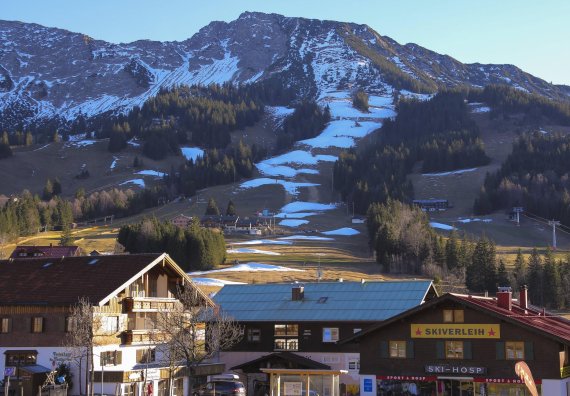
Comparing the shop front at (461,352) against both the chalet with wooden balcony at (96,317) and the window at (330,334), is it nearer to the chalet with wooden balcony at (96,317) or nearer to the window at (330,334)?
the window at (330,334)

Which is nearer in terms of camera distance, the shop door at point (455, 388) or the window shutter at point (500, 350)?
the window shutter at point (500, 350)

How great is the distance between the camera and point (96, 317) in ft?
167

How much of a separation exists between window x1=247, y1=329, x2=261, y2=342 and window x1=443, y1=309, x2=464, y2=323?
16.3 metres

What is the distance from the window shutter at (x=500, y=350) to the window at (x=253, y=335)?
1882cm

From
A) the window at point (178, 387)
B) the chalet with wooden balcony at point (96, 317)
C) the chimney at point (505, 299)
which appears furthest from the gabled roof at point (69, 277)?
the chimney at point (505, 299)

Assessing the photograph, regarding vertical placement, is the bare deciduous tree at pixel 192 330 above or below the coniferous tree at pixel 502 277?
below

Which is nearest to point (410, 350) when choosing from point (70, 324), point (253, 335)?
point (253, 335)

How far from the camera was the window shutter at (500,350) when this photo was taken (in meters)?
47.8

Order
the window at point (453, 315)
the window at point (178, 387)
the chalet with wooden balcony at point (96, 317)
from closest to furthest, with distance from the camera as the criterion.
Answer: the window at point (453, 315) < the chalet with wooden balcony at point (96, 317) < the window at point (178, 387)

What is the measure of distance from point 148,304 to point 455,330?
19650 mm

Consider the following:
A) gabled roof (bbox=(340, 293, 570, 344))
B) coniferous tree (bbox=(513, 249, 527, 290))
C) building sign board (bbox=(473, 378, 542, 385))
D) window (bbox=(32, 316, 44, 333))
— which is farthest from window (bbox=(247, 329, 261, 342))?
coniferous tree (bbox=(513, 249, 527, 290))

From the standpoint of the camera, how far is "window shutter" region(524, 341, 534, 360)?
1842 inches

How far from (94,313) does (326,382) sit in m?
15.2

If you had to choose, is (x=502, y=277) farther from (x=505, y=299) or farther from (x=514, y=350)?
(x=514, y=350)
